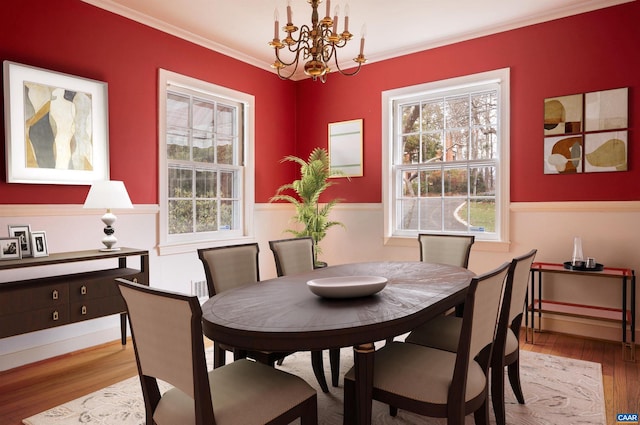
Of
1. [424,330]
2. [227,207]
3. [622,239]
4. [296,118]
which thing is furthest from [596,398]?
[296,118]

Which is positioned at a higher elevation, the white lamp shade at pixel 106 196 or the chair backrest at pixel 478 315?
the white lamp shade at pixel 106 196

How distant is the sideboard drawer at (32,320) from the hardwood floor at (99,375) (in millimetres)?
382

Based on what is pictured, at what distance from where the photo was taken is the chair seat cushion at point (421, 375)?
168 centimetres

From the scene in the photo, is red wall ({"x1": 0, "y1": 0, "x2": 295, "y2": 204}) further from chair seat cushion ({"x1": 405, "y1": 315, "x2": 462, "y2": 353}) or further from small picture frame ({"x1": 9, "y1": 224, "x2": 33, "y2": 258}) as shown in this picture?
chair seat cushion ({"x1": 405, "y1": 315, "x2": 462, "y2": 353})

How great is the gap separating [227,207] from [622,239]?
12.8ft

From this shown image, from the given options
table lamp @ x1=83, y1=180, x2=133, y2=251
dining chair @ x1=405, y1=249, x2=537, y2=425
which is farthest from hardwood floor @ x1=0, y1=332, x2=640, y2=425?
table lamp @ x1=83, y1=180, x2=133, y2=251

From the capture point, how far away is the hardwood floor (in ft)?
8.33

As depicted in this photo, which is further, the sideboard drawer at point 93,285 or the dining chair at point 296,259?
the sideboard drawer at point 93,285

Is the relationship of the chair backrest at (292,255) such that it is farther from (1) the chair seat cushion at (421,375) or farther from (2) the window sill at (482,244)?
(2) the window sill at (482,244)

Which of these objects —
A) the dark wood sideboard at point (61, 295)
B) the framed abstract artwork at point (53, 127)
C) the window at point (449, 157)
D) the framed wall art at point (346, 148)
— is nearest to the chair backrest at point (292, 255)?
the dark wood sideboard at point (61, 295)

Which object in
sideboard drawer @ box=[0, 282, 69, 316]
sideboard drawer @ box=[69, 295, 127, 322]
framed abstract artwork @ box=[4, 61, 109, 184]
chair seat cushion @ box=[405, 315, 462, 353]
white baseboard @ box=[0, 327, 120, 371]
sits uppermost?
framed abstract artwork @ box=[4, 61, 109, 184]

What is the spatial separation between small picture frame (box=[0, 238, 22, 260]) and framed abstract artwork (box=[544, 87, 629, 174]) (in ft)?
14.4

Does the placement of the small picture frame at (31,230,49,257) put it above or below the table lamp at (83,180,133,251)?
below

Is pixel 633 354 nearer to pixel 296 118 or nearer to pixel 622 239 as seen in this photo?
pixel 622 239
